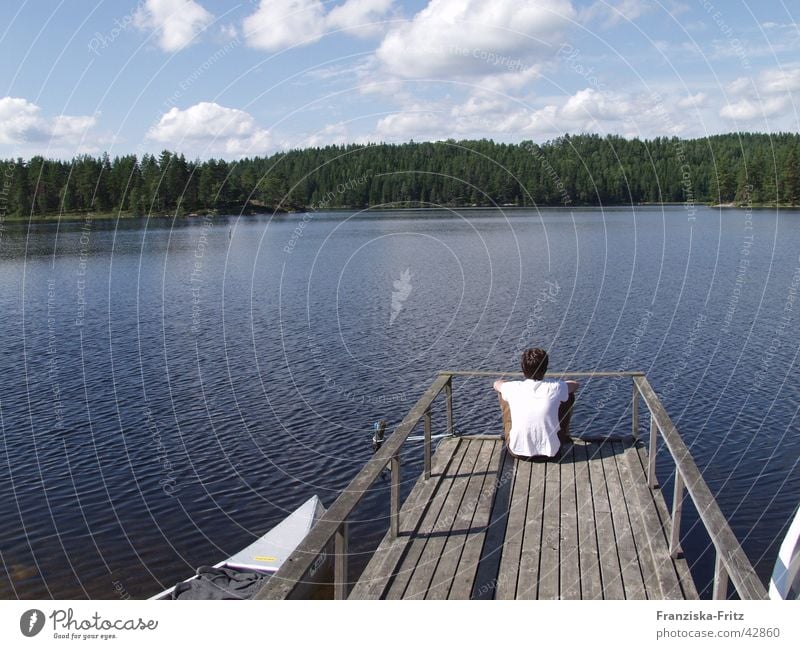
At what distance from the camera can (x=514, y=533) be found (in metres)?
7.81

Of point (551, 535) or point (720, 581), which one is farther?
point (551, 535)

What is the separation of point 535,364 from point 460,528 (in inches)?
93.0

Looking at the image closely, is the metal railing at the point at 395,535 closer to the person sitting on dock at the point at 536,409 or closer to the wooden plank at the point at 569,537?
the wooden plank at the point at 569,537

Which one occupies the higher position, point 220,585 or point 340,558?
point 340,558

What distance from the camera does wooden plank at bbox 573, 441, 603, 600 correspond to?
664 cm

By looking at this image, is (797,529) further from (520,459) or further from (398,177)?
(398,177)

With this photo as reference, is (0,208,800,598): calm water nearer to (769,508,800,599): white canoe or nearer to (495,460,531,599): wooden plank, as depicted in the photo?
(495,460,531,599): wooden plank

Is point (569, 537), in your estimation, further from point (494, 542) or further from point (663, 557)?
point (663, 557)

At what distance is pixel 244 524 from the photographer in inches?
566

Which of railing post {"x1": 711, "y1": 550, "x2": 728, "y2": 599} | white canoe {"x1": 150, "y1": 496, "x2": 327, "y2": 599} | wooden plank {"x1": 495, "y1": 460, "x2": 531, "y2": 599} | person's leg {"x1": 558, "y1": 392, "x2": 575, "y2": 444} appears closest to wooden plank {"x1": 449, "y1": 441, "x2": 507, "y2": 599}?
wooden plank {"x1": 495, "y1": 460, "x2": 531, "y2": 599}

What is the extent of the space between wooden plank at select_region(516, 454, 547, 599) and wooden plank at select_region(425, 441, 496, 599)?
0.53 m

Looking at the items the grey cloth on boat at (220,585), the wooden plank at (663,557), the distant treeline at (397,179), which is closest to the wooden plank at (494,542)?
the wooden plank at (663,557)

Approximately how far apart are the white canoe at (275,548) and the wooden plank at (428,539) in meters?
1.89

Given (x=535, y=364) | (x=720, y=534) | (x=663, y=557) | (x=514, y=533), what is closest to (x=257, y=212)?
(x=535, y=364)
